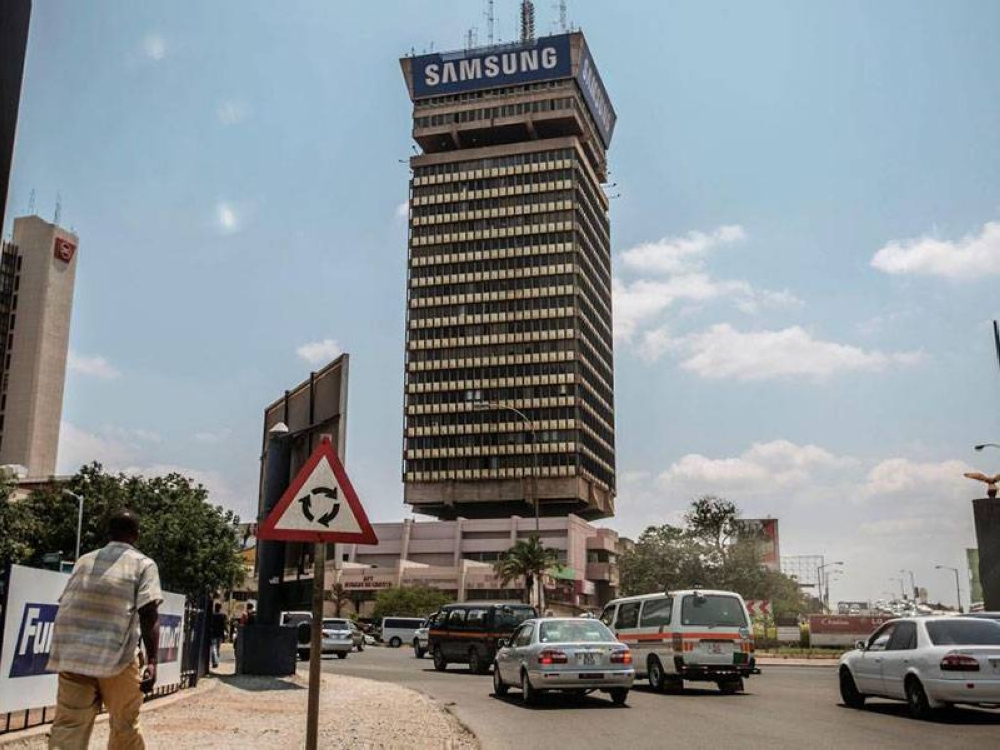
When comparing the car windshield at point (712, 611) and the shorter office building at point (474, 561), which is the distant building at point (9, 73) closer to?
the car windshield at point (712, 611)

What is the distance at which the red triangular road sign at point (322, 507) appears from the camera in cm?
718

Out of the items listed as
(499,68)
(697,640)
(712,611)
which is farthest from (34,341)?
(697,640)

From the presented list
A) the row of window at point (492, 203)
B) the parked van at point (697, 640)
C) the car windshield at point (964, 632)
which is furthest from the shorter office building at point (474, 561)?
the car windshield at point (964, 632)

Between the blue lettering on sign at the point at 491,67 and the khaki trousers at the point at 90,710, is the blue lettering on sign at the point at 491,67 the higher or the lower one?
the higher one

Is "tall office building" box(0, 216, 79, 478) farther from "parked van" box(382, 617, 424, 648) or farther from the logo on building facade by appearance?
"parked van" box(382, 617, 424, 648)

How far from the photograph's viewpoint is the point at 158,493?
57188 millimetres

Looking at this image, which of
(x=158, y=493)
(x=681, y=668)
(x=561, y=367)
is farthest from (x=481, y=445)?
(x=681, y=668)

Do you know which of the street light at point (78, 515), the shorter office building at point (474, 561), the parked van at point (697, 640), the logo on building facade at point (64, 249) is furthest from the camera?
the logo on building facade at point (64, 249)

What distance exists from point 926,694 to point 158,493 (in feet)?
164

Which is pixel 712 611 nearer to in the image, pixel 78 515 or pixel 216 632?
pixel 216 632

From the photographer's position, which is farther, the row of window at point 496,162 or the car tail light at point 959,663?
the row of window at point 496,162

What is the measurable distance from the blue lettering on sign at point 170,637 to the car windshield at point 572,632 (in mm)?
5969

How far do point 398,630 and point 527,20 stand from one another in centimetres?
10754

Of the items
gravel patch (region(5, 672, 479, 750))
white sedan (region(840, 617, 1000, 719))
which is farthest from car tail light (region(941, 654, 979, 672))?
gravel patch (region(5, 672, 479, 750))
